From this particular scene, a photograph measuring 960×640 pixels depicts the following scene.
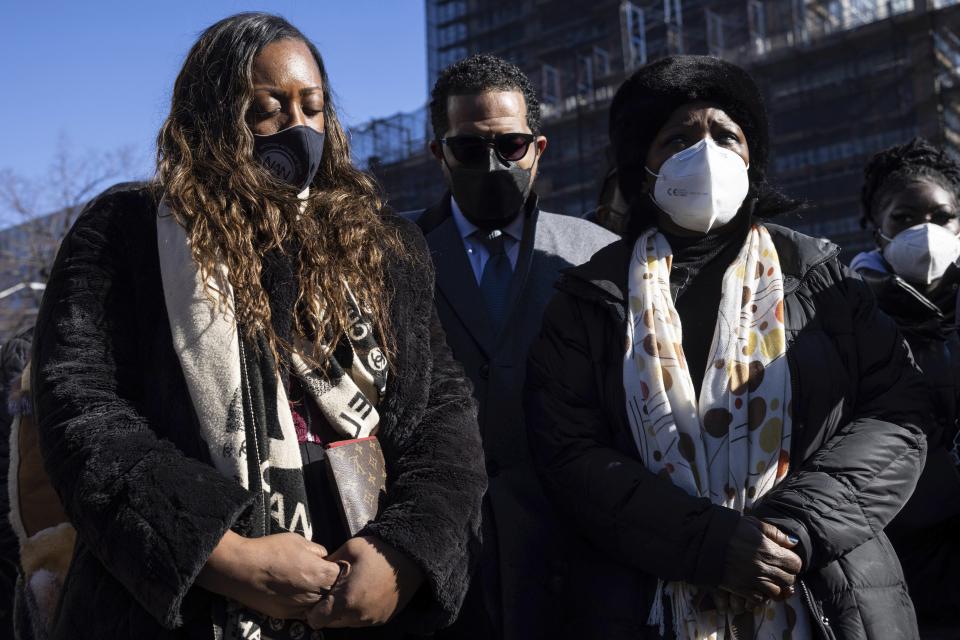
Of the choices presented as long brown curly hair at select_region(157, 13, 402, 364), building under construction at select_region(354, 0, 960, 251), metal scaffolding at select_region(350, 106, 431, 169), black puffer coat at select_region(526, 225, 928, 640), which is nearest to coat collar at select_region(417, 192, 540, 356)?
black puffer coat at select_region(526, 225, 928, 640)

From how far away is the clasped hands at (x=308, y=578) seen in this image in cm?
166

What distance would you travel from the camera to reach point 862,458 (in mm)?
2123

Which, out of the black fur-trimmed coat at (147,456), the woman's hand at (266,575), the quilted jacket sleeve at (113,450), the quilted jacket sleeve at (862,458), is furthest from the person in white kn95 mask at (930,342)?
the quilted jacket sleeve at (113,450)

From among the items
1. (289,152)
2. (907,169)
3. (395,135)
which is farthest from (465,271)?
(395,135)

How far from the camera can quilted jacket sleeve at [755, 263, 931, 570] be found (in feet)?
6.66

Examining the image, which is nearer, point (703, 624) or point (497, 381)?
point (703, 624)

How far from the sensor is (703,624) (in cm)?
208

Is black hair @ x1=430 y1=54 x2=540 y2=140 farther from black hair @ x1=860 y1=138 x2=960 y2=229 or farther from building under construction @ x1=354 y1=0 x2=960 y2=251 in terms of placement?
building under construction @ x1=354 y1=0 x2=960 y2=251

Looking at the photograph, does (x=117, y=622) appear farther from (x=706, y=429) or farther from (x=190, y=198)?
(x=706, y=429)

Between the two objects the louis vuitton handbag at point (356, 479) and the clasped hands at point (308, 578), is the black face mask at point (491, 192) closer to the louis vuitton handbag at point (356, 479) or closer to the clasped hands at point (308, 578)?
the louis vuitton handbag at point (356, 479)

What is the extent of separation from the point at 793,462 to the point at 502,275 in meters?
1.07

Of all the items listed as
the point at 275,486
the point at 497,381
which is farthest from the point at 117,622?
the point at 497,381

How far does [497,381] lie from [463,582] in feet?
2.91

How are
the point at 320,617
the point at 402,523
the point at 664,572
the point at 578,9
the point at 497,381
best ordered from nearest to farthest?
1. the point at 320,617
2. the point at 402,523
3. the point at 664,572
4. the point at 497,381
5. the point at 578,9
